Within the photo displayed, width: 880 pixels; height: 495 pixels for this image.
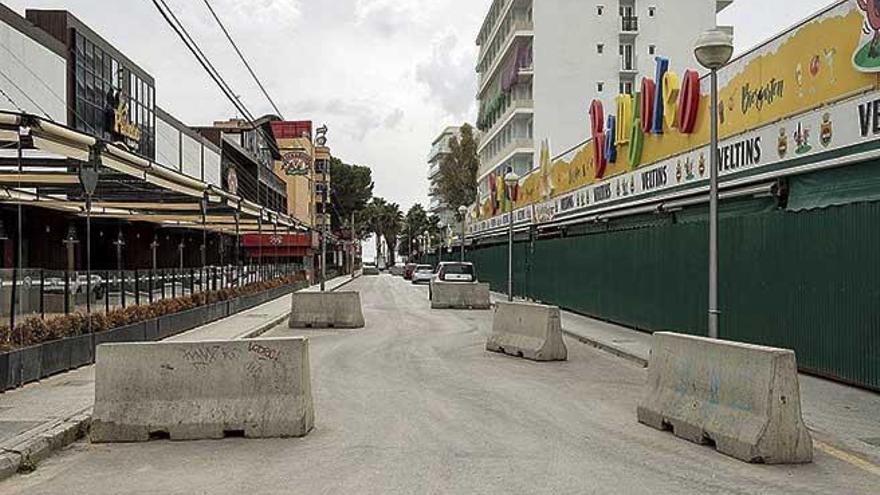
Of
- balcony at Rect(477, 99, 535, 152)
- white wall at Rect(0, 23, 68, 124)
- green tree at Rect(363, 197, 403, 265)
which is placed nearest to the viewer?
white wall at Rect(0, 23, 68, 124)

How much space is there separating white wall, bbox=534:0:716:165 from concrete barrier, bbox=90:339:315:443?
57268mm

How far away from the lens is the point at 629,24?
69.4m

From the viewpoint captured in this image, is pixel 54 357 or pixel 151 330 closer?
pixel 54 357

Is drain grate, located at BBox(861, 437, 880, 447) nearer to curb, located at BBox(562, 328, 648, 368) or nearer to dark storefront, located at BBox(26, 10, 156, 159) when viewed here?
curb, located at BBox(562, 328, 648, 368)

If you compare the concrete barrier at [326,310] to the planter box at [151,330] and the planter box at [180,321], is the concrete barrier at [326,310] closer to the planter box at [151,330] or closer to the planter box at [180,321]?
the planter box at [180,321]

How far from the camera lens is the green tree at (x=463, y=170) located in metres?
97.3

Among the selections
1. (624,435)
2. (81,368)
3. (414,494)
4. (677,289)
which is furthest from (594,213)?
(414,494)

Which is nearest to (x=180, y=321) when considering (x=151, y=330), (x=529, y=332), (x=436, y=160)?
(x=151, y=330)

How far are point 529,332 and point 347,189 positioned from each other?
109 m

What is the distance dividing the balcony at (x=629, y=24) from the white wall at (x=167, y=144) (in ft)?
114

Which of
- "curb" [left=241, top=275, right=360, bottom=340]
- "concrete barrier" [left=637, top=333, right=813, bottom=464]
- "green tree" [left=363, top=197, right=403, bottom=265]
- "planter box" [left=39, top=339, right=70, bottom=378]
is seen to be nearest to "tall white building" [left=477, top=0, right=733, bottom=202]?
"curb" [left=241, top=275, right=360, bottom=340]

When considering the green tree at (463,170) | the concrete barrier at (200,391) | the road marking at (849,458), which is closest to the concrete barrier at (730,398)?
the road marking at (849,458)

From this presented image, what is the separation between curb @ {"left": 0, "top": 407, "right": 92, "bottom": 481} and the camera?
860 cm

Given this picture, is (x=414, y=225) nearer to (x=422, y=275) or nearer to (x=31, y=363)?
(x=422, y=275)
